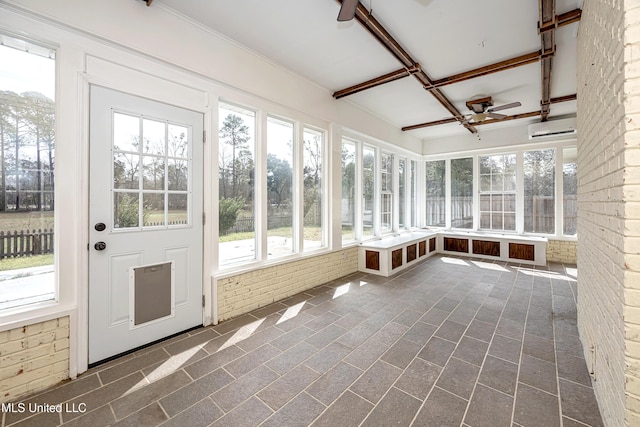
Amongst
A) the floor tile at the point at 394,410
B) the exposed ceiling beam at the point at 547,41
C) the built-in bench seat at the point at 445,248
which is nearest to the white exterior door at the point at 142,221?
the floor tile at the point at 394,410

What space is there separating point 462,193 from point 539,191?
1.66m

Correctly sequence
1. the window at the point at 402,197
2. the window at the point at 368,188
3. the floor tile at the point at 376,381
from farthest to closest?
the window at the point at 402,197, the window at the point at 368,188, the floor tile at the point at 376,381

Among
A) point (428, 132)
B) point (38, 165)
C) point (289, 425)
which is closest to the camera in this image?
point (289, 425)

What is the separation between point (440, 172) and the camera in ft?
25.7

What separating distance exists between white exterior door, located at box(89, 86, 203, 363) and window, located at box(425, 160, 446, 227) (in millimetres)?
6884

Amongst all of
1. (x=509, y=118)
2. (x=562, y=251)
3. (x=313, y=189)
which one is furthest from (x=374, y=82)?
(x=562, y=251)

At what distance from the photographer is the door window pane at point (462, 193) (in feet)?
24.0

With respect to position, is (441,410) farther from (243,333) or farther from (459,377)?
(243,333)

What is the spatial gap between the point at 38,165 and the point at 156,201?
32.8 inches

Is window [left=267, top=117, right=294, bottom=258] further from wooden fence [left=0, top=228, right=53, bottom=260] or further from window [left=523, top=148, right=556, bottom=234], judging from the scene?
window [left=523, top=148, right=556, bottom=234]

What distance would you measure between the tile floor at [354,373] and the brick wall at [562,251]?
3.12m

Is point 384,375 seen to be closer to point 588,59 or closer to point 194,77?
point 588,59

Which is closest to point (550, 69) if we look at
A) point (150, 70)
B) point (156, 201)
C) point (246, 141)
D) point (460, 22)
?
point (460, 22)

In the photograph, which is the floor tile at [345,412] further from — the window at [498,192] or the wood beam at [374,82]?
the window at [498,192]
